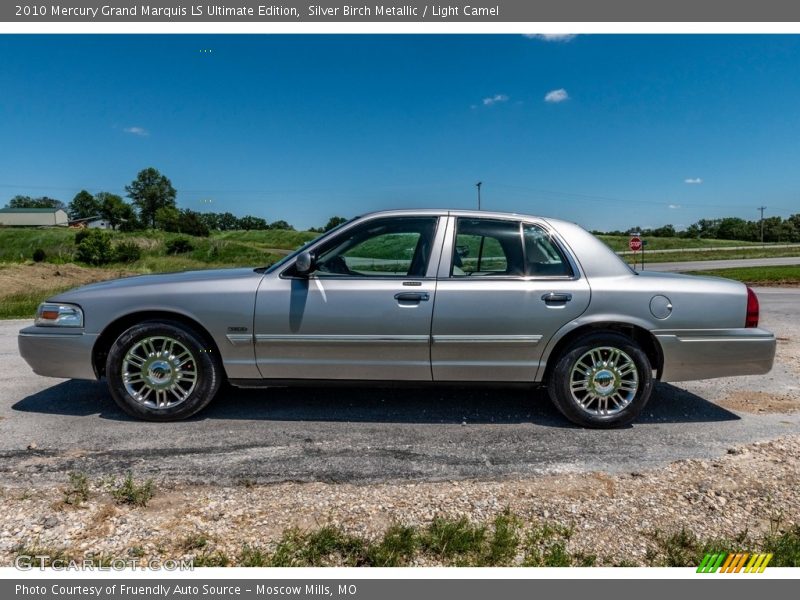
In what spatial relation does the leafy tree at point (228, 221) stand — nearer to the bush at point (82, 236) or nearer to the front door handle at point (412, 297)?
the bush at point (82, 236)

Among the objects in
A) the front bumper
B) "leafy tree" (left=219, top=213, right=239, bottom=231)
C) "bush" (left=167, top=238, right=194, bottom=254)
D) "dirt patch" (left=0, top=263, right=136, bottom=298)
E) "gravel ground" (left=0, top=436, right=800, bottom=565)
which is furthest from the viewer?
"leafy tree" (left=219, top=213, right=239, bottom=231)

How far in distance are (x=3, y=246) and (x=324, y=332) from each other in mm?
50265

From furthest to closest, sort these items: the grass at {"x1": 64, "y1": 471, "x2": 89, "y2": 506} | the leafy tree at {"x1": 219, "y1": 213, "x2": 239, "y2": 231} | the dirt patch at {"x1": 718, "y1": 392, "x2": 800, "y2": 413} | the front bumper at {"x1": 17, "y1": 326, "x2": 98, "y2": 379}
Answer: the leafy tree at {"x1": 219, "y1": 213, "x2": 239, "y2": 231} → the dirt patch at {"x1": 718, "y1": 392, "x2": 800, "y2": 413} → the front bumper at {"x1": 17, "y1": 326, "x2": 98, "y2": 379} → the grass at {"x1": 64, "y1": 471, "x2": 89, "y2": 506}

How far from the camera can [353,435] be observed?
374 centimetres

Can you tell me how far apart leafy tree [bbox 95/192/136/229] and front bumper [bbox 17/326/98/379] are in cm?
10177

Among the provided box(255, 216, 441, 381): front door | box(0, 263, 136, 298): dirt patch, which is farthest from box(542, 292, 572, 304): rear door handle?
box(0, 263, 136, 298): dirt patch

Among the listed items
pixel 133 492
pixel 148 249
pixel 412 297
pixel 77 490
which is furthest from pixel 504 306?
pixel 148 249

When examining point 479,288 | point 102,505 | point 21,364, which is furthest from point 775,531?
point 21,364

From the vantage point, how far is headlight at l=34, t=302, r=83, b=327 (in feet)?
13.1

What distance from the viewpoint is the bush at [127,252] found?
35000mm

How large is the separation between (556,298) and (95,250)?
3705 cm

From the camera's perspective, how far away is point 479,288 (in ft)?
12.6

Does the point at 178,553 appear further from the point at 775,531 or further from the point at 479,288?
the point at 775,531

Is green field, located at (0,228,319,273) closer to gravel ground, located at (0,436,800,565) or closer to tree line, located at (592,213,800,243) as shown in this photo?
gravel ground, located at (0,436,800,565)
